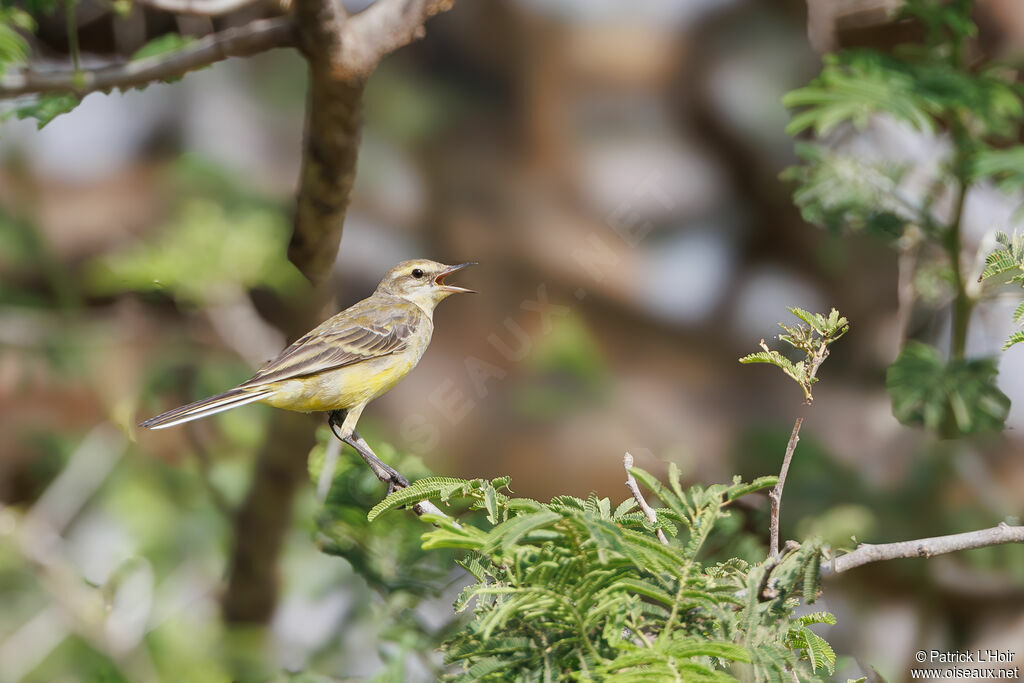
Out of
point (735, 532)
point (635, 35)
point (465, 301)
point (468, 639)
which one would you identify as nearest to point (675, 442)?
point (735, 532)

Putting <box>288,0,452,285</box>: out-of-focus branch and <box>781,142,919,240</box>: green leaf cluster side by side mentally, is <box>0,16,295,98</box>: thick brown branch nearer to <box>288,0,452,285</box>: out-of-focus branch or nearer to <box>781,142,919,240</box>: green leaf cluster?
<box>288,0,452,285</box>: out-of-focus branch

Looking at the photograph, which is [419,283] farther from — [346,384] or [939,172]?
[939,172]

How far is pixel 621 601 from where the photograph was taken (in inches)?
14.5

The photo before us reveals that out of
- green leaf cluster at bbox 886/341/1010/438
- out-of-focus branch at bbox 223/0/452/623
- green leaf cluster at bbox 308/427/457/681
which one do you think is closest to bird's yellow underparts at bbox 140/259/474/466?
out-of-focus branch at bbox 223/0/452/623

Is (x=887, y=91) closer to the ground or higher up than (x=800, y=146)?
higher up

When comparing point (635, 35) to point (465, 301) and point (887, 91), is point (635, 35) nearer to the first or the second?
point (465, 301)

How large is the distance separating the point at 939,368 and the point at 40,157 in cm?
164

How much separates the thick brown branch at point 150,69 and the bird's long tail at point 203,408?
0.35 meters

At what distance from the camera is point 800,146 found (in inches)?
48.7

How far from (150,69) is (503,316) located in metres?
0.91

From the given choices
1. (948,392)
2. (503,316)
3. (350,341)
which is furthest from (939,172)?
(350,341)

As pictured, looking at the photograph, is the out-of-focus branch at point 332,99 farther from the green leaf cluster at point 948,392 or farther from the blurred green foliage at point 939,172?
the green leaf cluster at point 948,392

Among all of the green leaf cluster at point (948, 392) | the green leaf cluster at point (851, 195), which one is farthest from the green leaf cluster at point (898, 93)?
the green leaf cluster at point (948, 392)

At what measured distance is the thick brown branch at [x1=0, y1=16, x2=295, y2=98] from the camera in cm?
74
